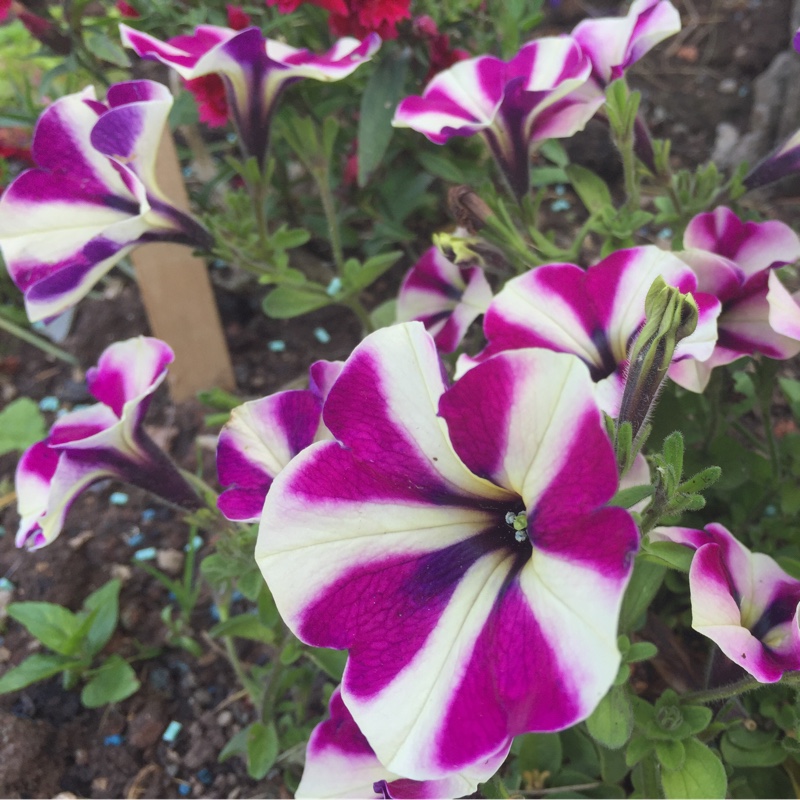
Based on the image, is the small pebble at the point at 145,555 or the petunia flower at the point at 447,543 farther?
the small pebble at the point at 145,555

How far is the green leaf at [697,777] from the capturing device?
29.7 inches

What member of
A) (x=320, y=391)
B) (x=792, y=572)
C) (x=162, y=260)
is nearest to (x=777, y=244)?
(x=792, y=572)

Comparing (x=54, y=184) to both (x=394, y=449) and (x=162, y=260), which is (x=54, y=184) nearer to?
(x=162, y=260)

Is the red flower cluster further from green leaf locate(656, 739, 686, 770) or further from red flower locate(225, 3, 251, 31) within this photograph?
green leaf locate(656, 739, 686, 770)

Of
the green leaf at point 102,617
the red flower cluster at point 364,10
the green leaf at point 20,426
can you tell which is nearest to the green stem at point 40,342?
the green leaf at point 20,426

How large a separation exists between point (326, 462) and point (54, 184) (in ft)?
2.03

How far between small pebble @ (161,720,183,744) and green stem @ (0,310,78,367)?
2.90ft

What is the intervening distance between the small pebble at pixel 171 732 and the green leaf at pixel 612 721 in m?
0.78

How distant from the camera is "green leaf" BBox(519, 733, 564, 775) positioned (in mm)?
980

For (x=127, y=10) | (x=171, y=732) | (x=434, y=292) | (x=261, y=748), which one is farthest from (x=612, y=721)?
(x=127, y=10)

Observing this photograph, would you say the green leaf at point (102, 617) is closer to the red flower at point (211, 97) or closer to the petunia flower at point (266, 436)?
the petunia flower at point (266, 436)

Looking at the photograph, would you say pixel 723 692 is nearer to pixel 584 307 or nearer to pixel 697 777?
pixel 697 777

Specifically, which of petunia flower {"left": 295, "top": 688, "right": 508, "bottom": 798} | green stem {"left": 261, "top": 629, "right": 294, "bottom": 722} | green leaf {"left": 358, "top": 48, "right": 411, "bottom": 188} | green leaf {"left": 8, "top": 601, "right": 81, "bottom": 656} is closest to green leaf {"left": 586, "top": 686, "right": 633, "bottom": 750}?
petunia flower {"left": 295, "top": 688, "right": 508, "bottom": 798}

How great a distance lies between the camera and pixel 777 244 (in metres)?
0.93
